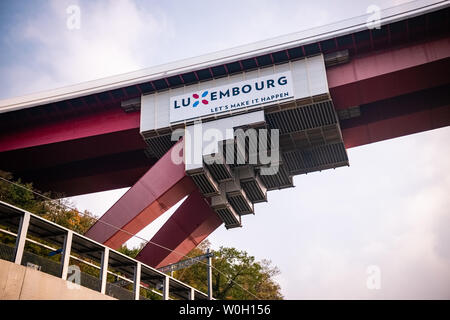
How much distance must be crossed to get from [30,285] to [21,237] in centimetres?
134

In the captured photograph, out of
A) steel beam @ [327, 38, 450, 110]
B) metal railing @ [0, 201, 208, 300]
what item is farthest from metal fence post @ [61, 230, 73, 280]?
steel beam @ [327, 38, 450, 110]

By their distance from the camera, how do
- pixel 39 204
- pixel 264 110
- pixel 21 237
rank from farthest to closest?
pixel 39 204
pixel 264 110
pixel 21 237

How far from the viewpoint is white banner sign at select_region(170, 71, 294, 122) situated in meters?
25.5

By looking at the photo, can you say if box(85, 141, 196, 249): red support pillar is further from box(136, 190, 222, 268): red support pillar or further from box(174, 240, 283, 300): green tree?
box(174, 240, 283, 300): green tree

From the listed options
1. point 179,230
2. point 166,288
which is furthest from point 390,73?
point 166,288

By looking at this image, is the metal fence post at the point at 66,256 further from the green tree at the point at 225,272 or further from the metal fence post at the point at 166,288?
the green tree at the point at 225,272

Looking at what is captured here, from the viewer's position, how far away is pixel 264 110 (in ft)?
83.4

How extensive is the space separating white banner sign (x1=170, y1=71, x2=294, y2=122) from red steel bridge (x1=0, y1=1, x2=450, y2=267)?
73cm

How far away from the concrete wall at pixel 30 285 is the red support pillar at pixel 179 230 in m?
15.1

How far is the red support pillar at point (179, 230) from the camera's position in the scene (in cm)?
2909

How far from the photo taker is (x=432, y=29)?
24766mm

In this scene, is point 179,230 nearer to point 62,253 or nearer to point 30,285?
point 62,253

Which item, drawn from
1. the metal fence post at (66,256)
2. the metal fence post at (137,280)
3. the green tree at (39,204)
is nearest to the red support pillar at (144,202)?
the green tree at (39,204)

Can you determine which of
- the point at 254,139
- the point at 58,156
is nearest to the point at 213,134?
the point at 254,139
